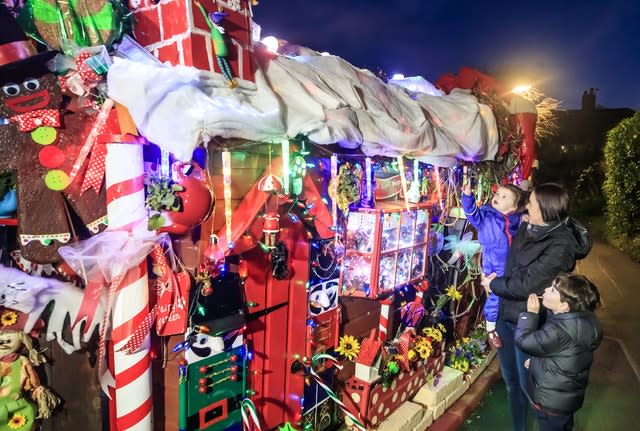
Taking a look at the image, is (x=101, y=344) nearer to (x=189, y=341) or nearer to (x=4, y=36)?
(x=189, y=341)

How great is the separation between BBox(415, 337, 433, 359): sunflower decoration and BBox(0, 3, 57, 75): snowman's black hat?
18.0ft

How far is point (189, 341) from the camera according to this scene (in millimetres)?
3484

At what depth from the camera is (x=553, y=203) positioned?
4027mm

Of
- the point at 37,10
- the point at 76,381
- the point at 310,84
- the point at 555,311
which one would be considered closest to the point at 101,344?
the point at 76,381

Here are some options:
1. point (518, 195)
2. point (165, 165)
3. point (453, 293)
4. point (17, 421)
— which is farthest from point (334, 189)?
point (453, 293)

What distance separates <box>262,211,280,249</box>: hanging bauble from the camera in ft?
11.2

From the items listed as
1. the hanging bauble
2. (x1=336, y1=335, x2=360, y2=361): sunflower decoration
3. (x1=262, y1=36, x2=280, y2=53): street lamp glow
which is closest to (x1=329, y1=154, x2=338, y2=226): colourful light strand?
the hanging bauble

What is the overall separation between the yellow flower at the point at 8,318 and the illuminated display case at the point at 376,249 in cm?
328

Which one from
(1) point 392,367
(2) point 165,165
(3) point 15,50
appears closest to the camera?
(3) point 15,50

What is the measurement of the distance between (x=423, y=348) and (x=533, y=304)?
2486mm

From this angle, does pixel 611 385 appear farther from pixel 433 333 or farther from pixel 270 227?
pixel 270 227

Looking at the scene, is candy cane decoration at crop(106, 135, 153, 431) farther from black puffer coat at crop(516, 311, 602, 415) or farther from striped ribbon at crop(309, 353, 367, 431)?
black puffer coat at crop(516, 311, 602, 415)

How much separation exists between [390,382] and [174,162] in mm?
4033

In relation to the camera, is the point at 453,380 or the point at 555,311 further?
the point at 453,380
